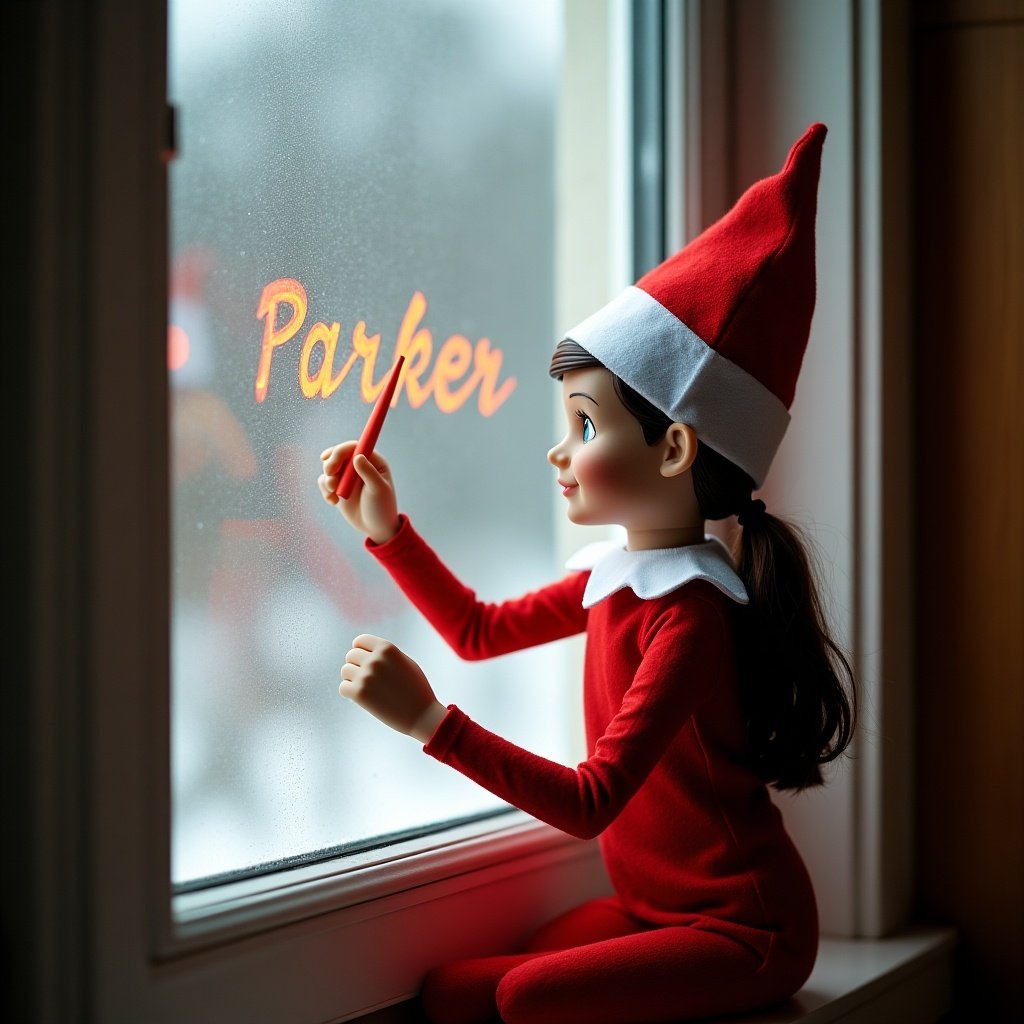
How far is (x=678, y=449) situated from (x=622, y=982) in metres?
0.43

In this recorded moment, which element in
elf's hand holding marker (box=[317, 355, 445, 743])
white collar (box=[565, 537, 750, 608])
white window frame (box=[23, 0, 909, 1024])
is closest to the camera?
white window frame (box=[23, 0, 909, 1024])

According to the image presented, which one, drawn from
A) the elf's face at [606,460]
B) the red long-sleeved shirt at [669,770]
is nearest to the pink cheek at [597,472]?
the elf's face at [606,460]

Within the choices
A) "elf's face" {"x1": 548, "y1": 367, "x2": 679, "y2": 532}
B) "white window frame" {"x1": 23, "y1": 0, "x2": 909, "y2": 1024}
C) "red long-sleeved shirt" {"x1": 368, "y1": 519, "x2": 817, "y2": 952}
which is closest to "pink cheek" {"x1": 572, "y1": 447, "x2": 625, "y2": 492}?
Answer: "elf's face" {"x1": 548, "y1": 367, "x2": 679, "y2": 532}

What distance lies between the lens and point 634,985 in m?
0.89

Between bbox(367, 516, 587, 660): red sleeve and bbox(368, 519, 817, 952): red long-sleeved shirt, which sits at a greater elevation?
bbox(367, 516, 587, 660): red sleeve

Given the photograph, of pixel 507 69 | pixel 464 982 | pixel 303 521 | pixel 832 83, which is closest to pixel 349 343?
pixel 303 521

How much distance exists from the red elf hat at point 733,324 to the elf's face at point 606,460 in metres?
0.03

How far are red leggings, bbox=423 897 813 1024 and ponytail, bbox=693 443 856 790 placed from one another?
160 millimetres

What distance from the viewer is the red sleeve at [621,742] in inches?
32.8

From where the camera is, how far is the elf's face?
0.95 meters

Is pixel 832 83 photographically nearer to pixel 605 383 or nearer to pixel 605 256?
pixel 605 256

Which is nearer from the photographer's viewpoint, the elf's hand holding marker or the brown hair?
the elf's hand holding marker

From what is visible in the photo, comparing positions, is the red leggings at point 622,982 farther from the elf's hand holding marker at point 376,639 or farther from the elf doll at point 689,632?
the elf's hand holding marker at point 376,639

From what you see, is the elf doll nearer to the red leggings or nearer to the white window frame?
the red leggings
